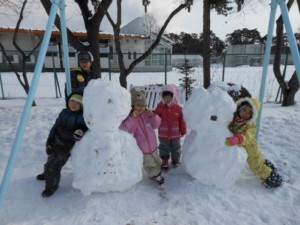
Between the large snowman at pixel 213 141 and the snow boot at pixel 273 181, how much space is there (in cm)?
36

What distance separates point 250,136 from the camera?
9.61 ft

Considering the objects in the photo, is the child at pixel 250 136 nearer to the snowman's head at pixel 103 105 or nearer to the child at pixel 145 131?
the child at pixel 145 131

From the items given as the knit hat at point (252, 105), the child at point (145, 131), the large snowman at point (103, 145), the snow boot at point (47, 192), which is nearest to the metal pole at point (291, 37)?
the knit hat at point (252, 105)

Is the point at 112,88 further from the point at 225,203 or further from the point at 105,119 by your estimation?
the point at 225,203

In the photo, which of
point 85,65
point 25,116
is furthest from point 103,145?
point 85,65

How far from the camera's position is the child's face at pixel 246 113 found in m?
2.79

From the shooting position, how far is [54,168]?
2.69 m

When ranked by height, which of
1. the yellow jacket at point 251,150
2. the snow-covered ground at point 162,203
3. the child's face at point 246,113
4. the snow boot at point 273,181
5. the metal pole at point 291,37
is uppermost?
the metal pole at point 291,37

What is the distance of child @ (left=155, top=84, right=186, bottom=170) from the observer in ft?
10.5

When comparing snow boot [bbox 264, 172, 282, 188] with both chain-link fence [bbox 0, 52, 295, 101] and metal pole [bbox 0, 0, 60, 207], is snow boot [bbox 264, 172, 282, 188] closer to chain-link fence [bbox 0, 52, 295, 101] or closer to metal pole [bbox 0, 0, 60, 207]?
metal pole [bbox 0, 0, 60, 207]

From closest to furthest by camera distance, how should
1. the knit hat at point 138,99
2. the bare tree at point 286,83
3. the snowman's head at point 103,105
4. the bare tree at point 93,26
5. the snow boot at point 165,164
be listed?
the snowman's head at point 103,105 → the knit hat at point 138,99 → the snow boot at point 165,164 → the bare tree at point 93,26 → the bare tree at point 286,83

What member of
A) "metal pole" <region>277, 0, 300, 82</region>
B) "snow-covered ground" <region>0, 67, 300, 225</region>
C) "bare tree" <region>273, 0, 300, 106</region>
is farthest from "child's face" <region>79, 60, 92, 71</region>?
"bare tree" <region>273, 0, 300, 106</region>

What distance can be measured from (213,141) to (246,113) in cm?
47

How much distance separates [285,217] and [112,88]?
195 cm
